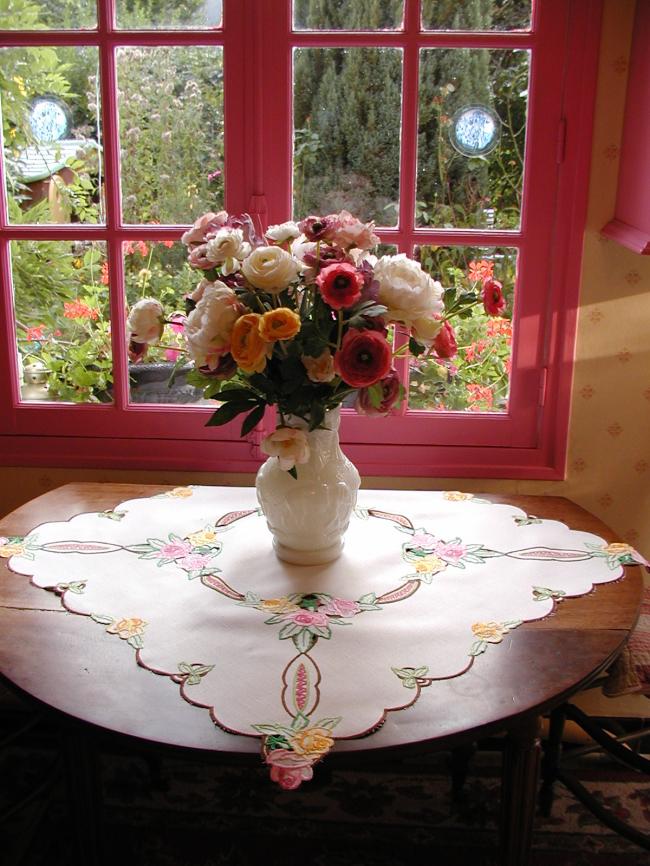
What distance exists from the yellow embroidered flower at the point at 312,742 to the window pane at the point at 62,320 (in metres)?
1.33

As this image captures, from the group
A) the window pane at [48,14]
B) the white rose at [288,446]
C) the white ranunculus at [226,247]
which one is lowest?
the white rose at [288,446]

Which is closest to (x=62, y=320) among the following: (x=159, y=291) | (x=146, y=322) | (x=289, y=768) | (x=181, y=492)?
(x=159, y=291)

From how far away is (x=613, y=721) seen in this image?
2.33m

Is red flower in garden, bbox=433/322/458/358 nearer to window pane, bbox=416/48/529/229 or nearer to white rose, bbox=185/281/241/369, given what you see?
white rose, bbox=185/281/241/369

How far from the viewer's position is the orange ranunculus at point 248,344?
1.40 metres

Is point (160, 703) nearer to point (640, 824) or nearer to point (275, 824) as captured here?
point (275, 824)

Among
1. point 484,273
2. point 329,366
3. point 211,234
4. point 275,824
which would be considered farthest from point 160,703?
point 484,273

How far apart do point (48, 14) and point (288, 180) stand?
2.18 feet

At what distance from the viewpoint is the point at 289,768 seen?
1.13 meters

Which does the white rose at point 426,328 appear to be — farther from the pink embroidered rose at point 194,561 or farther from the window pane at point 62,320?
the window pane at point 62,320

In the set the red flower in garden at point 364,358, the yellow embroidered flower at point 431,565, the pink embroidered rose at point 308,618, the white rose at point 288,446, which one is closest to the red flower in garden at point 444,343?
the red flower in garden at point 364,358

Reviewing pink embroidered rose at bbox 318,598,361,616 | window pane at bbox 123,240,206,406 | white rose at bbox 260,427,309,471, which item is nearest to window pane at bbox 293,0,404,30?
window pane at bbox 123,240,206,406

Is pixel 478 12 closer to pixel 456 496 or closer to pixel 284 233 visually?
pixel 284 233

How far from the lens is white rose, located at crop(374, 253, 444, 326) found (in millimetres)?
1460
